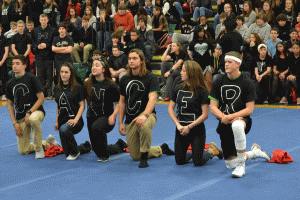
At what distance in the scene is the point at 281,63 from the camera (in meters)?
11.1

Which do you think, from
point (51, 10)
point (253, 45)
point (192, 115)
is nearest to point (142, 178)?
point (192, 115)

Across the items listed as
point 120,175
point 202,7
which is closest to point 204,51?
point 202,7

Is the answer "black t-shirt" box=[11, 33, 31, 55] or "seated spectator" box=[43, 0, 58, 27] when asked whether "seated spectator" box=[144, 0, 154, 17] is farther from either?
"black t-shirt" box=[11, 33, 31, 55]

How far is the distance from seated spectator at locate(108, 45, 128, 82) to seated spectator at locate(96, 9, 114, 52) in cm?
197

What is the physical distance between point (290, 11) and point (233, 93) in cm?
845

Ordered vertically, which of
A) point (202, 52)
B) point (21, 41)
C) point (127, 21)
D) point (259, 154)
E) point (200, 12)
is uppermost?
point (200, 12)

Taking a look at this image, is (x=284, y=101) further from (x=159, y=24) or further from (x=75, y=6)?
(x=75, y=6)

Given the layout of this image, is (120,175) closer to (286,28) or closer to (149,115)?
(149,115)

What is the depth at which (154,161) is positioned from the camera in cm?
630

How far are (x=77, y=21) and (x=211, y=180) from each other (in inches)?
412

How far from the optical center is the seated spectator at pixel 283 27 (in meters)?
12.5

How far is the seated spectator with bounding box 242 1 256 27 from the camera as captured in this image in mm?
13102

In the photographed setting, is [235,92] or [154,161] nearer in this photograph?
[235,92]

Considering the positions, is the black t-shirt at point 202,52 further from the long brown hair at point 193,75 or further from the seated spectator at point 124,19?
the long brown hair at point 193,75
